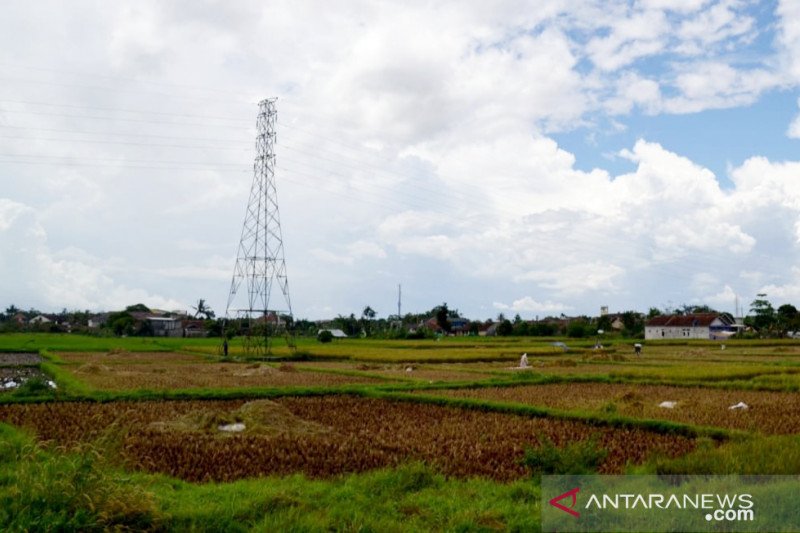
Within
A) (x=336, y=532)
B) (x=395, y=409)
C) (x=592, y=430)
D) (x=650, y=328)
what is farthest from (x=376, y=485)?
(x=650, y=328)

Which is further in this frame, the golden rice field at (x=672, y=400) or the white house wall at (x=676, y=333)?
the white house wall at (x=676, y=333)

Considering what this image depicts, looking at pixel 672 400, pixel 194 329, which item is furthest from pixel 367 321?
pixel 672 400

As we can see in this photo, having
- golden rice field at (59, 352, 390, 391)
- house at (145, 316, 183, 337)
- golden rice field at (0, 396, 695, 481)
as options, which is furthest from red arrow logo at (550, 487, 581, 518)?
house at (145, 316, 183, 337)

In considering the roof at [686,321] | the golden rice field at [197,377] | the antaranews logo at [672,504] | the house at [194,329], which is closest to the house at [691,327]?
the roof at [686,321]

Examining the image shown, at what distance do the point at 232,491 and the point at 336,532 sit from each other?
1707 millimetres

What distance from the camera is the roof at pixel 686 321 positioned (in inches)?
3393

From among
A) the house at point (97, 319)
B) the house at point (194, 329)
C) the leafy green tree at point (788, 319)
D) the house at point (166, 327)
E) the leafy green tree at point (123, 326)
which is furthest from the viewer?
the house at point (97, 319)

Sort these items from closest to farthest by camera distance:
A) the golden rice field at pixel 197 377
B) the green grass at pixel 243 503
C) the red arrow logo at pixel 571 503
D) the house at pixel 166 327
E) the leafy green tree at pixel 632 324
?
the green grass at pixel 243 503 → the red arrow logo at pixel 571 503 → the golden rice field at pixel 197 377 → the leafy green tree at pixel 632 324 → the house at pixel 166 327

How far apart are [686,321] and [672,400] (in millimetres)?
74255

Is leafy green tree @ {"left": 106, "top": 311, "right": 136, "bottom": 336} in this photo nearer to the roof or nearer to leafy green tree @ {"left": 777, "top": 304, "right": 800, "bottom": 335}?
the roof

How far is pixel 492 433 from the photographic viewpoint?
13.1m

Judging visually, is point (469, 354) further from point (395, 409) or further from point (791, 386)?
point (395, 409)

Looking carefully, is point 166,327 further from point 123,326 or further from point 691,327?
point 691,327

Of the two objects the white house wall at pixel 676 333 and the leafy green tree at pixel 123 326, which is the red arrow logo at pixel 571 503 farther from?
the leafy green tree at pixel 123 326
